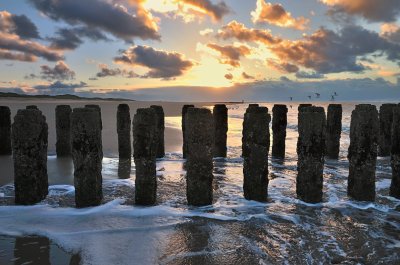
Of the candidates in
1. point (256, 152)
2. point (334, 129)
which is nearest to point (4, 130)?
point (256, 152)

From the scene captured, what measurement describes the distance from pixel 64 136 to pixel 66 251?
7.51 meters

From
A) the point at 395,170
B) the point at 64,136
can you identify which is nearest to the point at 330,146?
the point at 395,170

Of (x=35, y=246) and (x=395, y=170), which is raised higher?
(x=395, y=170)

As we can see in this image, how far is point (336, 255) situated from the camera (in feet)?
15.9

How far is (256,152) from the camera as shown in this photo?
22.4ft

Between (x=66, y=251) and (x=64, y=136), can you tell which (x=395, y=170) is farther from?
(x=64, y=136)

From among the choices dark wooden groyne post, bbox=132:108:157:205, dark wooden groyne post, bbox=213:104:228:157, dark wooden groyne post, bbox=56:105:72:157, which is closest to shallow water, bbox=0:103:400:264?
dark wooden groyne post, bbox=132:108:157:205

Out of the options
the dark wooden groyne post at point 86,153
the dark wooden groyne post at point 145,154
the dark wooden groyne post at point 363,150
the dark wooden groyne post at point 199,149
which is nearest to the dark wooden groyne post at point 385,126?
the dark wooden groyne post at point 363,150

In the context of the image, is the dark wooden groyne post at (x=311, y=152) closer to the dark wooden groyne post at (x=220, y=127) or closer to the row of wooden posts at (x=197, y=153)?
the row of wooden posts at (x=197, y=153)

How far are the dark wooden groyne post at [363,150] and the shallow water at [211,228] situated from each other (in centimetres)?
28

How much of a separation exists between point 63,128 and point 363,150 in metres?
8.54

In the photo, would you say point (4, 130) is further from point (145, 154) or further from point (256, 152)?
point (256, 152)

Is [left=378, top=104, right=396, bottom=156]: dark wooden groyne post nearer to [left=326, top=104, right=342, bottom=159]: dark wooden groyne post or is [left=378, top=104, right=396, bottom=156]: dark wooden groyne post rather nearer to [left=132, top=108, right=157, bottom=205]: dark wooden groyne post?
[left=326, top=104, right=342, bottom=159]: dark wooden groyne post

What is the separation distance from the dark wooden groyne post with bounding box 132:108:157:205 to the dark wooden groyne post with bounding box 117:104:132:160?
4.81 metres
